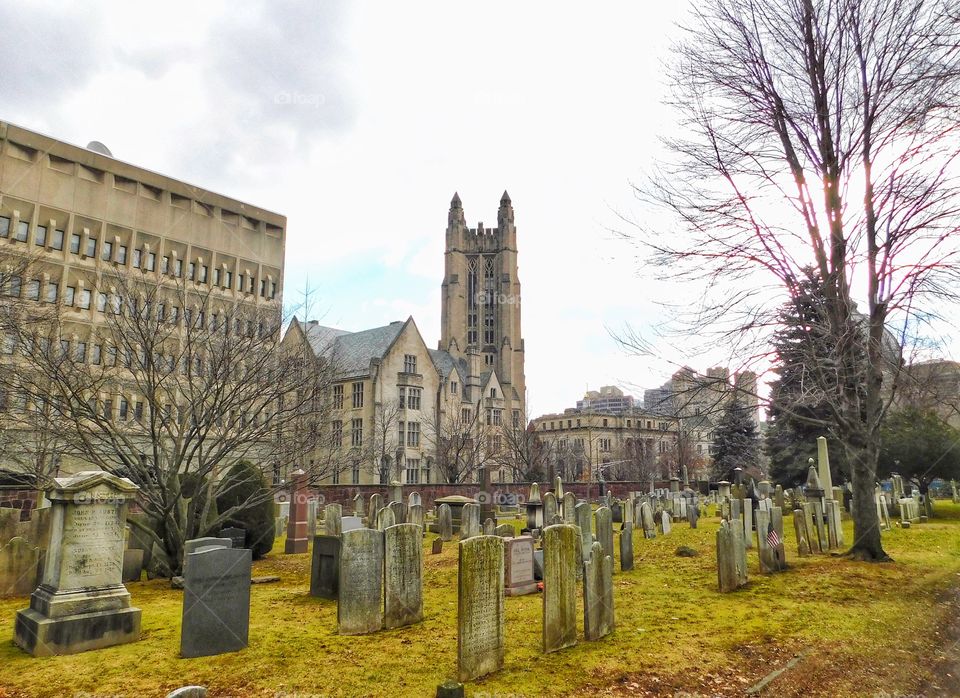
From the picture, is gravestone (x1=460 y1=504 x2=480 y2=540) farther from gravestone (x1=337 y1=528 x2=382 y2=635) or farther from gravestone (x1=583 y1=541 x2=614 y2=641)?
gravestone (x1=583 y1=541 x2=614 y2=641)

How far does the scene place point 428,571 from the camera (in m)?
12.3

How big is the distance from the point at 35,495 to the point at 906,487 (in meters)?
34.4

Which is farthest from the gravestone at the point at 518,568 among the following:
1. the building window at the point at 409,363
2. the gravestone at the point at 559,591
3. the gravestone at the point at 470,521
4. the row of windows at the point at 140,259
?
the building window at the point at 409,363

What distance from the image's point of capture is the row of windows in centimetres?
2997

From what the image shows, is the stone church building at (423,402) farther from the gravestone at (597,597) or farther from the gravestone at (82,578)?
the gravestone at (597,597)

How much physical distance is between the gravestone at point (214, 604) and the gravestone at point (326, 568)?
8.24ft

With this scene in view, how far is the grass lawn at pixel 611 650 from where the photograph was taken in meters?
5.52

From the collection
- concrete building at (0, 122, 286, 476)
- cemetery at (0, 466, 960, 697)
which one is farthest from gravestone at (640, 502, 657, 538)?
concrete building at (0, 122, 286, 476)

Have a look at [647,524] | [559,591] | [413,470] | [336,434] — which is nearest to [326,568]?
[559,591]

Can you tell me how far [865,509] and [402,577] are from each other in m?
9.71

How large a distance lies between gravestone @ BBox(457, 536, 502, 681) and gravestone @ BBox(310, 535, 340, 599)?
388cm

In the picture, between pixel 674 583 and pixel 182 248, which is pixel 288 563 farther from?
pixel 182 248

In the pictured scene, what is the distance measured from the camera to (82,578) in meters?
6.74

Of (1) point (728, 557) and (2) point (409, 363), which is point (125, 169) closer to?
(2) point (409, 363)
